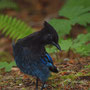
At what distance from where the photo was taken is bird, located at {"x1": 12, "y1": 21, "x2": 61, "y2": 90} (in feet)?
12.5

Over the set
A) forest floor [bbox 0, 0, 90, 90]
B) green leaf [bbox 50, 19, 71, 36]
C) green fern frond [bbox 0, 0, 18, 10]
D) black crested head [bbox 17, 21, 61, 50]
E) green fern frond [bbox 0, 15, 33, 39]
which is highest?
green fern frond [bbox 0, 0, 18, 10]

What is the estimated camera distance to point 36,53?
12.6ft

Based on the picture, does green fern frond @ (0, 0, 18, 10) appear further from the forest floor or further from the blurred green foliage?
the forest floor

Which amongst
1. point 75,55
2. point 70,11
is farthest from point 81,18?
point 75,55

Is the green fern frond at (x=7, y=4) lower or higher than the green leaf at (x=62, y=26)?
higher

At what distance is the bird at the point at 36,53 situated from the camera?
3.80 meters

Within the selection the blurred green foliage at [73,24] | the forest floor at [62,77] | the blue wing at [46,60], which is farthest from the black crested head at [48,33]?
the blurred green foliage at [73,24]

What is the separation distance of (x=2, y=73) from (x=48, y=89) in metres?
1.47

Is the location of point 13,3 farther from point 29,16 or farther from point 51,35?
point 51,35

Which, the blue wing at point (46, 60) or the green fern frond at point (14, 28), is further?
the green fern frond at point (14, 28)

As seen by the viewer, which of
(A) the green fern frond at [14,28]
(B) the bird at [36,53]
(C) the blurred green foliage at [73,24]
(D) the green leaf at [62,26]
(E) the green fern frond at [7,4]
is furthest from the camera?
(E) the green fern frond at [7,4]

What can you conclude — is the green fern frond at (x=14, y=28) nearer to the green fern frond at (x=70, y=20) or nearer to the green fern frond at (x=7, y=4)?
the green fern frond at (x=70, y=20)

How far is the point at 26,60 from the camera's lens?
12.5ft

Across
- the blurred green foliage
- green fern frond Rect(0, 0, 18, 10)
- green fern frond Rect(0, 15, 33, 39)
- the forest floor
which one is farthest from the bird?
green fern frond Rect(0, 0, 18, 10)
